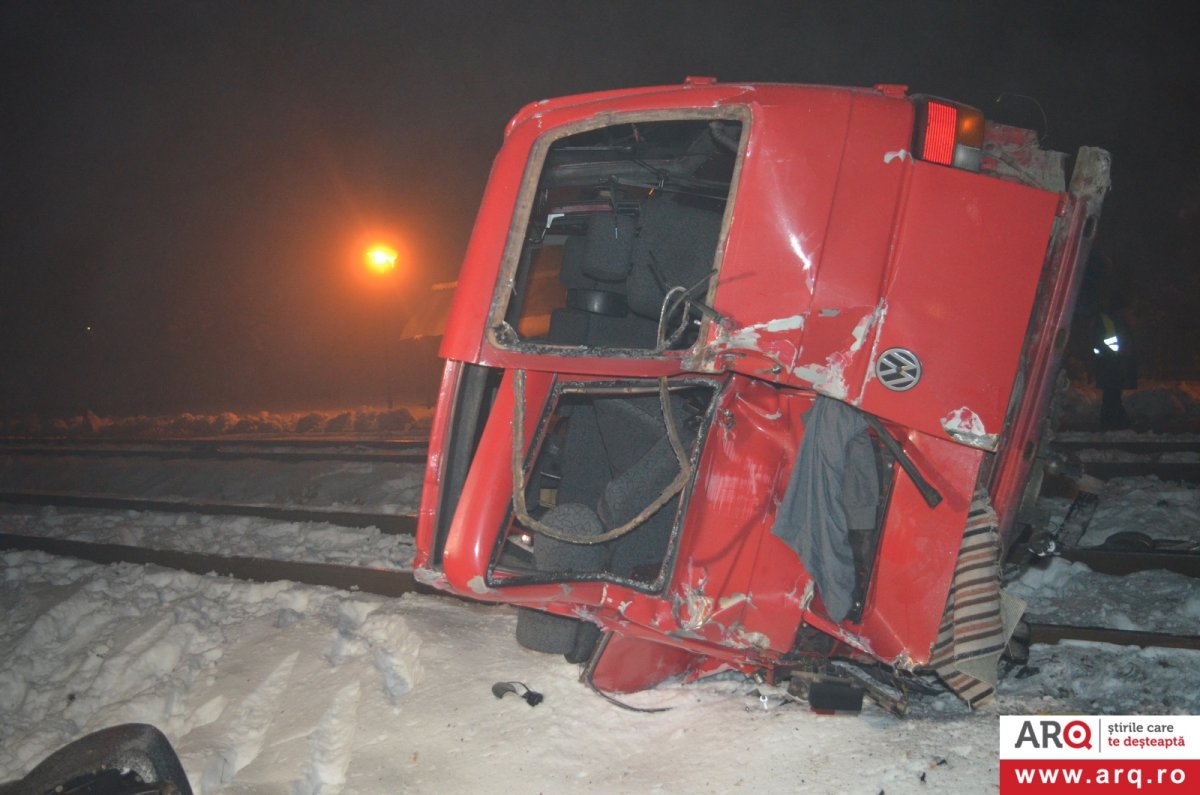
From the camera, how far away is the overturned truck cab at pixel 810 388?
254 cm

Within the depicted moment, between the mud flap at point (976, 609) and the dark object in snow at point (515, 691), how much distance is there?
1.85m

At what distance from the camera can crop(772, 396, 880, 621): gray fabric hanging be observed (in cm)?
265

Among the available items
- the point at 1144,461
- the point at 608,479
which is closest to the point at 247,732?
the point at 608,479

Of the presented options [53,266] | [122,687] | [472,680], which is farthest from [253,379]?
[472,680]

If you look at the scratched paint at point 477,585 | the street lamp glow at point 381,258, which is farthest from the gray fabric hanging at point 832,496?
the street lamp glow at point 381,258

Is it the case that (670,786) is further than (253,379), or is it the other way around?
(253,379)

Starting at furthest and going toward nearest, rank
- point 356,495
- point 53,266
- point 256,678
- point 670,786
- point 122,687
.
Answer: point 53,266, point 356,495, point 122,687, point 256,678, point 670,786

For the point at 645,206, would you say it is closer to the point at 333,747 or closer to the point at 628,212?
the point at 628,212

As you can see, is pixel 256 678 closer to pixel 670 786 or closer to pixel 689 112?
pixel 670 786

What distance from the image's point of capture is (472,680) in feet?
12.6

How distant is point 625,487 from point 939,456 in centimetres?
131

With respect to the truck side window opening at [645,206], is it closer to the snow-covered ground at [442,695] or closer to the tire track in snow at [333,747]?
the snow-covered ground at [442,695]

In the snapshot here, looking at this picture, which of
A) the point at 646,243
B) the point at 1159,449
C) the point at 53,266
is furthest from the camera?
the point at 53,266

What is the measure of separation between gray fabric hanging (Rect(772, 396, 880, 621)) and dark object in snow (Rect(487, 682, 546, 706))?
1.61m
